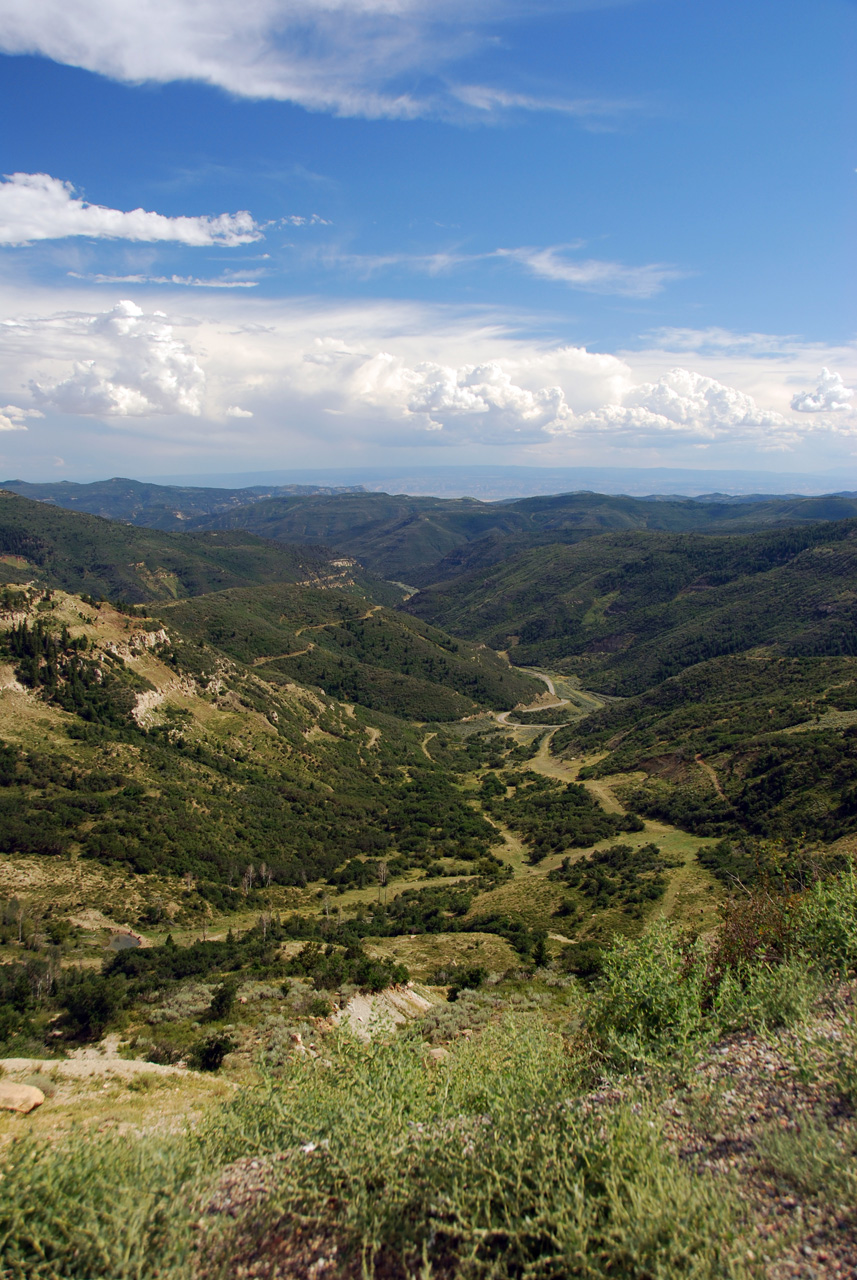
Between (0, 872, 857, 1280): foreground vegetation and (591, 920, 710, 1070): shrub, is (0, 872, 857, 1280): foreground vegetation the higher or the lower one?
the higher one

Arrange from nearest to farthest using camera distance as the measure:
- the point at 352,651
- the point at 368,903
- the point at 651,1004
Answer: the point at 651,1004 < the point at 368,903 < the point at 352,651

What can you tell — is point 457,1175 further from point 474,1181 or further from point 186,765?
point 186,765

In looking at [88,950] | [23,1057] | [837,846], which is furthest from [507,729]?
[23,1057]

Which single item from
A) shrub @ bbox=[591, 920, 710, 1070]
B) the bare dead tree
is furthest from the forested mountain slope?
shrub @ bbox=[591, 920, 710, 1070]

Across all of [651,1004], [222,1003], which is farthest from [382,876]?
[651,1004]

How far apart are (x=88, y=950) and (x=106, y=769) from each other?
26.2 meters

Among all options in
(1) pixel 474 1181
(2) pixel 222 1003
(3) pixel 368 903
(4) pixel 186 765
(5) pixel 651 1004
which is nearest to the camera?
(1) pixel 474 1181

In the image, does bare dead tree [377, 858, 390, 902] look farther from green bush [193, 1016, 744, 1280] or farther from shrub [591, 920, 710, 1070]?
green bush [193, 1016, 744, 1280]

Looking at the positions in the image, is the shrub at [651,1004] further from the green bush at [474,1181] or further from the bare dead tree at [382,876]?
the bare dead tree at [382,876]

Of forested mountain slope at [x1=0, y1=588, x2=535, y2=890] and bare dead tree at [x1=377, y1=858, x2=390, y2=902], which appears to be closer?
forested mountain slope at [x1=0, y1=588, x2=535, y2=890]

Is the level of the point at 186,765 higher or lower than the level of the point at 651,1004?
lower

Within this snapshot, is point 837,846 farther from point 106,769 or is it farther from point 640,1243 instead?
point 106,769

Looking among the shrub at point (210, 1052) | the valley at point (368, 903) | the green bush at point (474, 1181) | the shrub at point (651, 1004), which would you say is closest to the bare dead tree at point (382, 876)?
the valley at point (368, 903)

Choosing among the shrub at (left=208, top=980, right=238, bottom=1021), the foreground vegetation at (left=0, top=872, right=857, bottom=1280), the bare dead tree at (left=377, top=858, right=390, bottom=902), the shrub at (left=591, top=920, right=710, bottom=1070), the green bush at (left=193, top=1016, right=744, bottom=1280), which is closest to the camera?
the green bush at (left=193, top=1016, right=744, bottom=1280)
